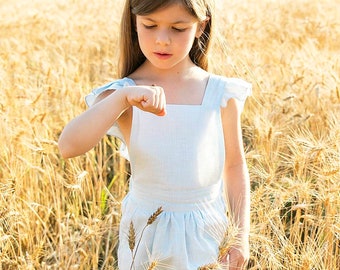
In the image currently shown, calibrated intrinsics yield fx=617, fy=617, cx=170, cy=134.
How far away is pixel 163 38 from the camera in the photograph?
1542 mm

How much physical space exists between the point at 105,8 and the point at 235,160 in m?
6.31

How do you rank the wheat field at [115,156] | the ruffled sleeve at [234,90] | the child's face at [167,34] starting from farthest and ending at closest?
the wheat field at [115,156] < the ruffled sleeve at [234,90] < the child's face at [167,34]

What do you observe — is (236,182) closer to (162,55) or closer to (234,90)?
(234,90)

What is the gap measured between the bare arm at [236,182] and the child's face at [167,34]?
227mm

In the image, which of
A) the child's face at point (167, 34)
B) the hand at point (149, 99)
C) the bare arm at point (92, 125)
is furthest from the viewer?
the child's face at point (167, 34)

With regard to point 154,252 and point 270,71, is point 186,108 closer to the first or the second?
point 154,252

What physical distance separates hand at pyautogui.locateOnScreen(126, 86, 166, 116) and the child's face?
8.7 inches

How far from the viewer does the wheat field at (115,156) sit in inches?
77.5

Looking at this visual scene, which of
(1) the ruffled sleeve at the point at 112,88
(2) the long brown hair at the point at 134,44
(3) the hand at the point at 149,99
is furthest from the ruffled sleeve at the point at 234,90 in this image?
(3) the hand at the point at 149,99

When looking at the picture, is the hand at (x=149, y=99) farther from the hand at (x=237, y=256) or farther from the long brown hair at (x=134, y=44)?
the hand at (x=237, y=256)

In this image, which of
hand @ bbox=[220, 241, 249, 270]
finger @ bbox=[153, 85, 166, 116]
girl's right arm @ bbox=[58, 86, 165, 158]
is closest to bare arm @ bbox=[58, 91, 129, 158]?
girl's right arm @ bbox=[58, 86, 165, 158]

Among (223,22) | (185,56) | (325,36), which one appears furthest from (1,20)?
(185,56)

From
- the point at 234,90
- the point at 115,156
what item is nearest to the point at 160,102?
the point at 234,90

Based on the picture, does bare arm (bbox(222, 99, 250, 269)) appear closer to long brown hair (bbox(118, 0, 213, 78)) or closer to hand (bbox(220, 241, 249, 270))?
hand (bbox(220, 241, 249, 270))
